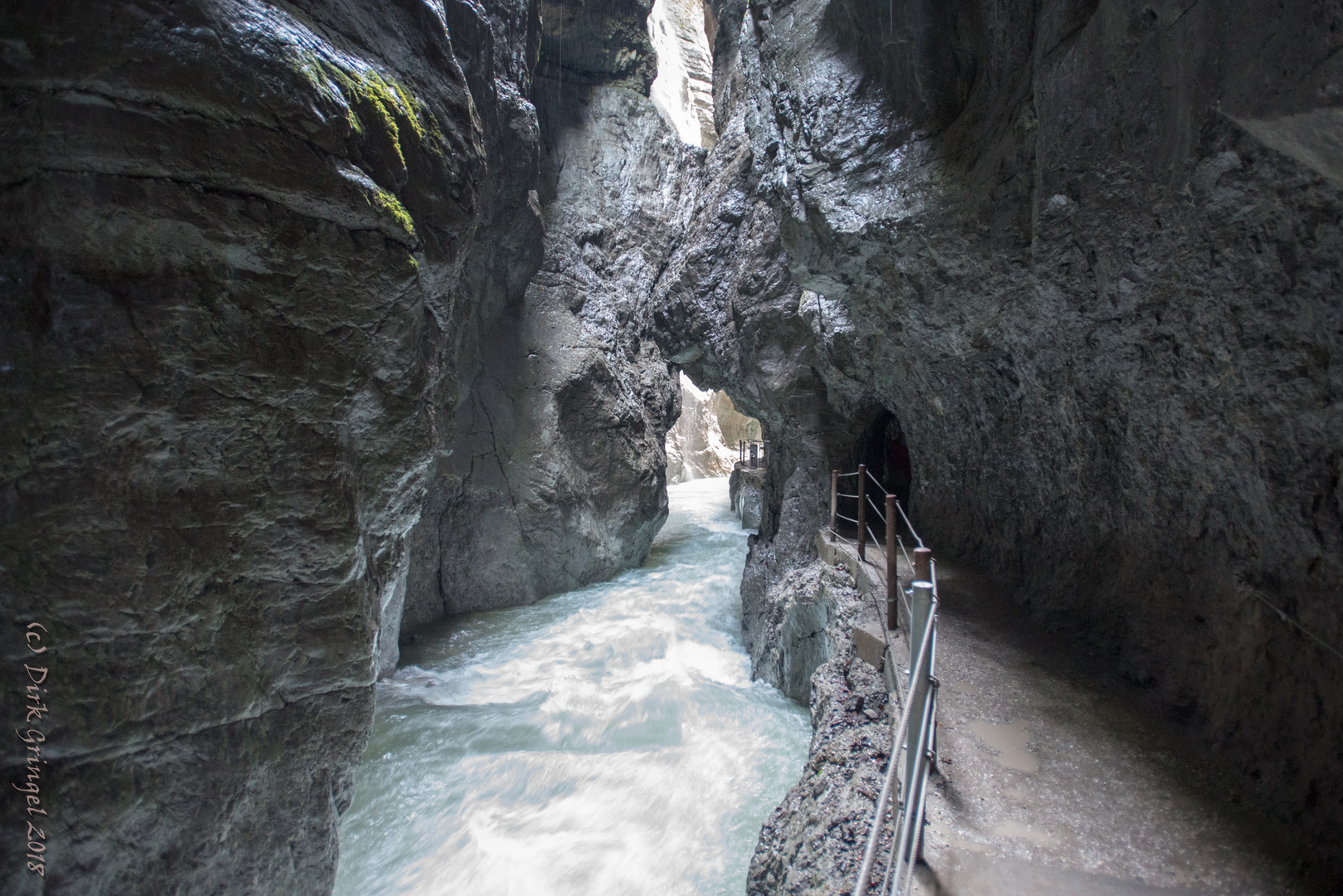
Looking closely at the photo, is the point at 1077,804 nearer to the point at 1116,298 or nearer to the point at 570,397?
the point at 1116,298

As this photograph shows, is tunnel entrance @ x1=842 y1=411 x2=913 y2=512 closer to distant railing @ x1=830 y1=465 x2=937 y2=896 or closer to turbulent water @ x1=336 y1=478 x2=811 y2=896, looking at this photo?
turbulent water @ x1=336 y1=478 x2=811 y2=896

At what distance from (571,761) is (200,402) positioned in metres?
5.44

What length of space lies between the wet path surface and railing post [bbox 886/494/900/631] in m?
0.51

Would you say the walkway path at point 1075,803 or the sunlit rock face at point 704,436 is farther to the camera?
the sunlit rock face at point 704,436

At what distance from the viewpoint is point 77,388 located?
2.84 m

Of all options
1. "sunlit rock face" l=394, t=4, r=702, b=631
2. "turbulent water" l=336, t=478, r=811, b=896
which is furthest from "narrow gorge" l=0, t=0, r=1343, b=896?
"sunlit rock face" l=394, t=4, r=702, b=631

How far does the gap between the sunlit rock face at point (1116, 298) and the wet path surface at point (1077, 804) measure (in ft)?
0.76

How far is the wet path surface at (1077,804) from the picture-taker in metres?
2.22

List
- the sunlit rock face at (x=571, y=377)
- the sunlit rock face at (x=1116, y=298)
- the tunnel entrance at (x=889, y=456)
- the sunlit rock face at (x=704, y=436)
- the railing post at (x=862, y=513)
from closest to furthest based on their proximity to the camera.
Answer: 1. the sunlit rock face at (x=1116, y=298)
2. the railing post at (x=862, y=513)
3. the tunnel entrance at (x=889, y=456)
4. the sunlit rock face at (x=571, y=377)
5. the sunlit rock face at (x=704, y=436)

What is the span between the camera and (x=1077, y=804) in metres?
2.63

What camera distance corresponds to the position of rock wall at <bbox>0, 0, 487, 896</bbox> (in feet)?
8.89

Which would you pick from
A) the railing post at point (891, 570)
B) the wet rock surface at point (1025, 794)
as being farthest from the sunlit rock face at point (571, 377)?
the railing post at point (891, 570)

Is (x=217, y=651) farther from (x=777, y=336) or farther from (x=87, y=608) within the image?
(x=777, y=336)

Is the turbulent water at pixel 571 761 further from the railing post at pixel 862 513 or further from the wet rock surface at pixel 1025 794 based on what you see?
the railing post at pixel 862 513
